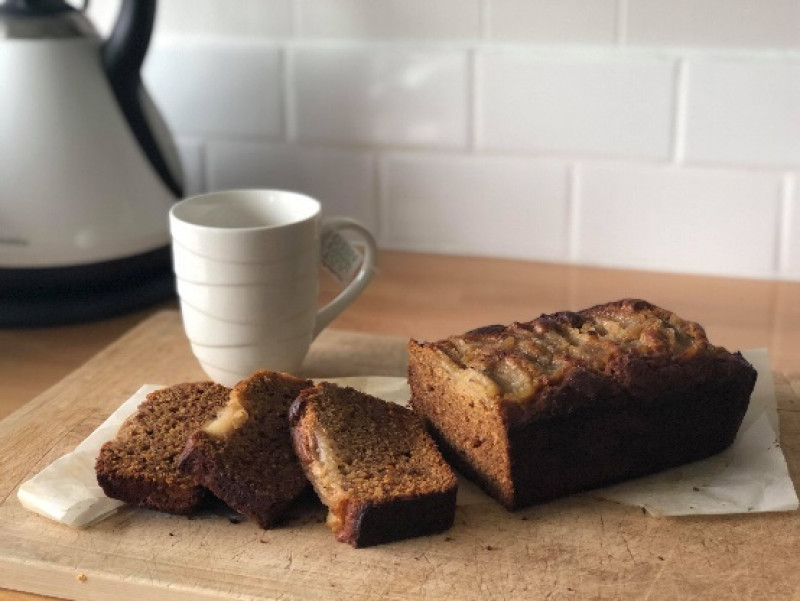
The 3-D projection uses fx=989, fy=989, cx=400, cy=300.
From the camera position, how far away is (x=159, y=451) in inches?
34.8

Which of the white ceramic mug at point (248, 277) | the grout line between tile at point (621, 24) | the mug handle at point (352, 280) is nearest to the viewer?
the white ceramic mug at point (248, 277)

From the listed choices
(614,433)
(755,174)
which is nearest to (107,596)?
(614,433)

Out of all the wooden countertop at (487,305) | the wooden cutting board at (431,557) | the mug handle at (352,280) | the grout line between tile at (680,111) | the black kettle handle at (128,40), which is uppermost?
the black kettle handle at (128,40)

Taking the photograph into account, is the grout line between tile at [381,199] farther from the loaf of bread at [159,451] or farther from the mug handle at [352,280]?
the loaf of bread at [159,451]

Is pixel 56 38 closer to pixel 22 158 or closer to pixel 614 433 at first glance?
pixel 22 158

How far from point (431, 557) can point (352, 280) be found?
46 centimetres

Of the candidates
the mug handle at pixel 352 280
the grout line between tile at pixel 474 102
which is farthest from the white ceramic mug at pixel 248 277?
the grout line between tile at pixel 474 102

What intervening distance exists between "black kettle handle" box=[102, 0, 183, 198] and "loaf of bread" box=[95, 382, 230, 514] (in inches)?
16.6

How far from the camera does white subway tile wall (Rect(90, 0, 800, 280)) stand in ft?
4.26

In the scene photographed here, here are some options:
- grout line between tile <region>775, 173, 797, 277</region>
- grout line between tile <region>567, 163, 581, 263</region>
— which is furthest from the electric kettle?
grout line between tile <region>775, 173, 797, 277</region>

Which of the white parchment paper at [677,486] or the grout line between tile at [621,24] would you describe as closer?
the white parchment paper at [677,486]

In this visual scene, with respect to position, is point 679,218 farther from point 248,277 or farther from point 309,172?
point 248,277

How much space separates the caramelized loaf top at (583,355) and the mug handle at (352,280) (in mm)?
204

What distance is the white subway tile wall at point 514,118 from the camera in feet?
4.26
